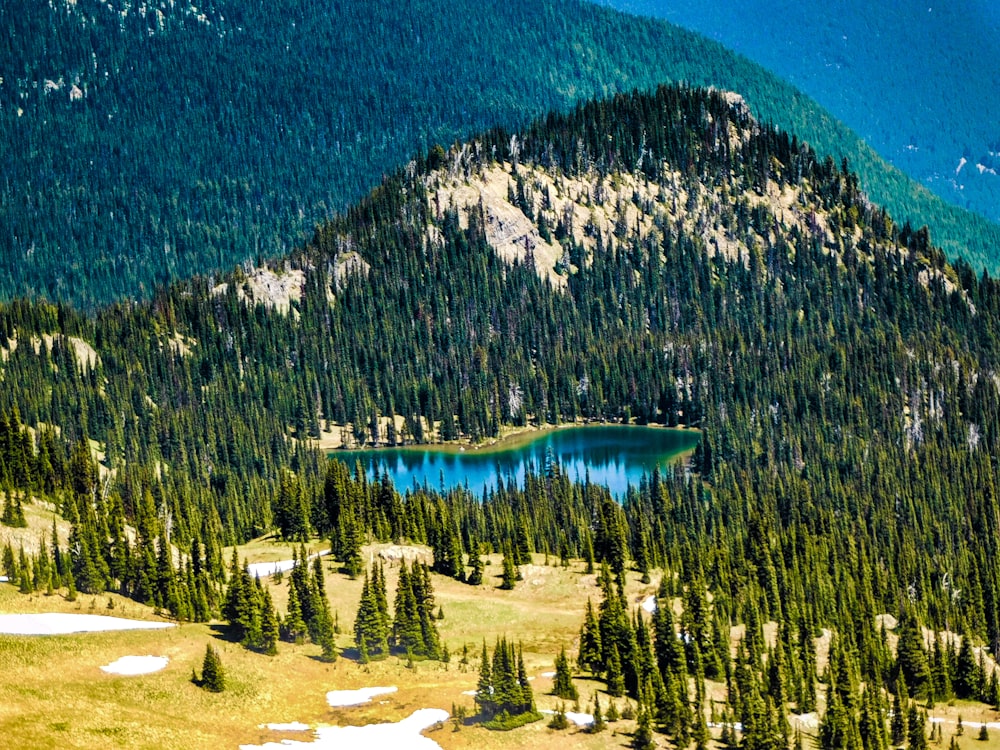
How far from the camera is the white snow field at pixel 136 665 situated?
117688mm

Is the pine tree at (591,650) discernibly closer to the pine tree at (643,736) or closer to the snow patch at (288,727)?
the pine tree at (643,736)

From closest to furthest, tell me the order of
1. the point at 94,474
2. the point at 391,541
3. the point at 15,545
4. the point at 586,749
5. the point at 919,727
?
1. the point at 586,749
2. the point at 919,727
3. the point at 15,545
4. the point at 391,541
5. the point at 94,474

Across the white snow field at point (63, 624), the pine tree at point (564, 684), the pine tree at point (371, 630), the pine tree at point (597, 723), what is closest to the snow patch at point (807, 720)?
the pine tree at point (564, 684)

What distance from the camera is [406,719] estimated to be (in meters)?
116

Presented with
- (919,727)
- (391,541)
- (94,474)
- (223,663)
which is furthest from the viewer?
(94,474)

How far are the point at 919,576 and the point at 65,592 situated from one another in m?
98.6

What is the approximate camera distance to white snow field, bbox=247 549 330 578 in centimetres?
15912

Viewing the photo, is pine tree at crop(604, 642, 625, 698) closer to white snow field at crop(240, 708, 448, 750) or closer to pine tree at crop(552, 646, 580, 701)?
pine tree at crop(552, 646, 580, 701)

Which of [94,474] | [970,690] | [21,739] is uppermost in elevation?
[94,474]

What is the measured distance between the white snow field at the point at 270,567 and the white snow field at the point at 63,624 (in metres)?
25.7

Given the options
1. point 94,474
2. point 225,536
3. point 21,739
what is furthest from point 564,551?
point 21,739

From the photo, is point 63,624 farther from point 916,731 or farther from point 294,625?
point 916,731

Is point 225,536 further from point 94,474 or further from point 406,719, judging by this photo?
point 406,719

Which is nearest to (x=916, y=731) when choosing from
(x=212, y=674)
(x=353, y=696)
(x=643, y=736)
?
(x=643, y=736)
